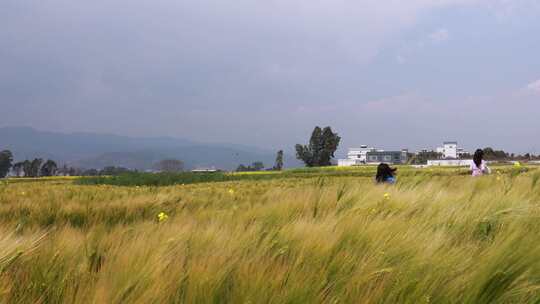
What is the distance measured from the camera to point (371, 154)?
398 feet

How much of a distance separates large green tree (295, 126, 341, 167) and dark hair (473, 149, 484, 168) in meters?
84.9

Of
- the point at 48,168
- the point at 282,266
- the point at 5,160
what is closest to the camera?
the point at 282,266

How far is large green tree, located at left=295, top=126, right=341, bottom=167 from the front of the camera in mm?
93812

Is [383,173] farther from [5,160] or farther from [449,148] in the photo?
[449,148]

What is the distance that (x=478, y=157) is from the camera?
28.2ft

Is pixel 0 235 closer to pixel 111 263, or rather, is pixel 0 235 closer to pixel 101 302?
pixel 111 263

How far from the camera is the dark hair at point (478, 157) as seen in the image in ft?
27.6

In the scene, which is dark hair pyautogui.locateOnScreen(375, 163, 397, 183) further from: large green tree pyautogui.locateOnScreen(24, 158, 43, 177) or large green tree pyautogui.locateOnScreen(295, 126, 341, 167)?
large green tree pyautogui.locateOnScreen(24, 158, 43, 177)

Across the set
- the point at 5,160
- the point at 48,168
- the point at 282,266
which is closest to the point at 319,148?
the point at 48,168

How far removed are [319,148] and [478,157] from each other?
8588 cm

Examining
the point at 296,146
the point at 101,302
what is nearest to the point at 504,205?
the point at 101,302

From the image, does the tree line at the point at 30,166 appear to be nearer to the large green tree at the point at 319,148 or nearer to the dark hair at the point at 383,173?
the large green tree at the point at 319,148

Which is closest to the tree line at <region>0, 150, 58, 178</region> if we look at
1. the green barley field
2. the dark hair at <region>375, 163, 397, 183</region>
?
the dark hair at <region>375, 163, 397, 183</region>

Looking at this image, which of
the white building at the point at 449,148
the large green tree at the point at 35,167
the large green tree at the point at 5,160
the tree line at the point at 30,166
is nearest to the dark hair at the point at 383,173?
the tree line at the point at 30,166
